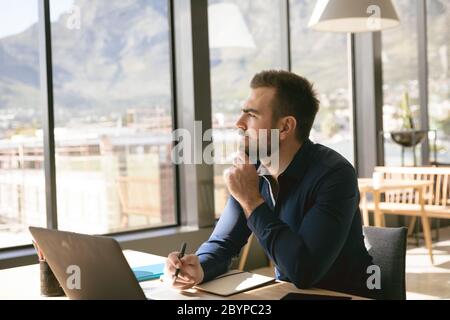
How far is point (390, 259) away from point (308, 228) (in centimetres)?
37

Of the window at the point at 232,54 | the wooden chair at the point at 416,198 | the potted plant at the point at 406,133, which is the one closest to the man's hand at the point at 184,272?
the window at the point at 232,54

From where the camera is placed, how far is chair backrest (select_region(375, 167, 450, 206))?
16.6ft

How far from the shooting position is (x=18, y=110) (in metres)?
3.63

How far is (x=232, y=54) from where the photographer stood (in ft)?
15.4

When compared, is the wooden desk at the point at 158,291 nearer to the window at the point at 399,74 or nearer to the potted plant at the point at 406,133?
the potted plant at the point at 406,133

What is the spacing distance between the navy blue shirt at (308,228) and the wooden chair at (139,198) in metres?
2.36

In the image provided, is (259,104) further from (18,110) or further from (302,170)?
(18,110)

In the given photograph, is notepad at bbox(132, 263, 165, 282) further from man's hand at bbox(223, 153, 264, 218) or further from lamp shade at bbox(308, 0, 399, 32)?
lamp shade at bbox(308, 0, 399, 32)

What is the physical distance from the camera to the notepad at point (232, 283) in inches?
59.7

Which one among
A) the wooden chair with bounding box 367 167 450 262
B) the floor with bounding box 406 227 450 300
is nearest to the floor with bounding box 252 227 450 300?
the floor with bounding box 406 227 450 300

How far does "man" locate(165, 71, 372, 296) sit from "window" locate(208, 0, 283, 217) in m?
2.65

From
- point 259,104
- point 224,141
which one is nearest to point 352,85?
point 224,141

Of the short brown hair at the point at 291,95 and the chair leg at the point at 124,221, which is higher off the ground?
the short brown hair at the point at 291,95

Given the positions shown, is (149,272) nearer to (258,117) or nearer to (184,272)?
(184,272)
